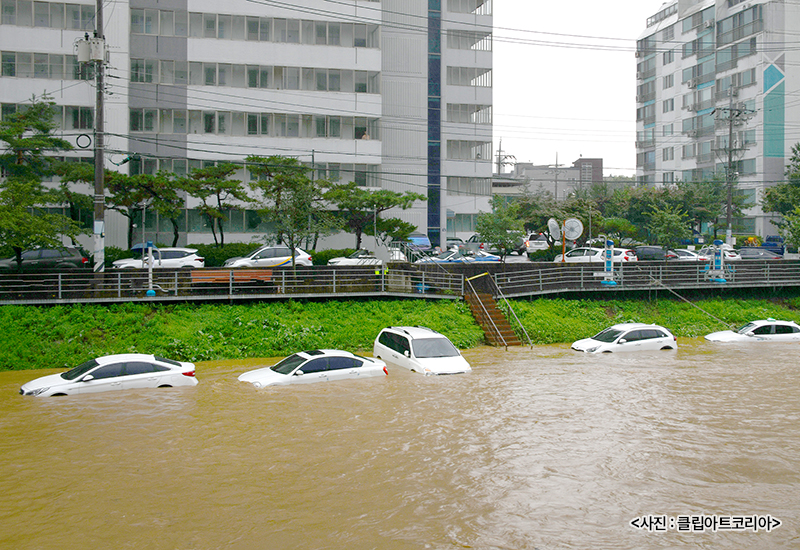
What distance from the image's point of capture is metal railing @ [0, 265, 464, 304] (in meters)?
22.8

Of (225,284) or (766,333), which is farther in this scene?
(766,333)

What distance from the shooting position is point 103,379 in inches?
665

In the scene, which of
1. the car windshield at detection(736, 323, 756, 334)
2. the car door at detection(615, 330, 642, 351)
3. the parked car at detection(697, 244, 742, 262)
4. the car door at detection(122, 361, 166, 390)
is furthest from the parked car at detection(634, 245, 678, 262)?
the car door at detection(122, 361, 166, 390)

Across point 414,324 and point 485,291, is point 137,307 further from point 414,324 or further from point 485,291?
point 485,291

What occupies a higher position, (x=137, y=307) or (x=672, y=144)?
(x=672, y=144)

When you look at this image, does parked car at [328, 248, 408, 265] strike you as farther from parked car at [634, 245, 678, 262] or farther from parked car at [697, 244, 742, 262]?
parked car at [697, 244, 742, 262]

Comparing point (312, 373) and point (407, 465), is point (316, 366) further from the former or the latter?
point (407, 465)

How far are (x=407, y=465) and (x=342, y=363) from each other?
6.64 meters

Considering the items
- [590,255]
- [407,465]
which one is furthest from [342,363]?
[590,255]

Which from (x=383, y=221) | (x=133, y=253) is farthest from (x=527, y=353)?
(x=133, y=253)

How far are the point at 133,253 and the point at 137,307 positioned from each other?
1168 centimetres

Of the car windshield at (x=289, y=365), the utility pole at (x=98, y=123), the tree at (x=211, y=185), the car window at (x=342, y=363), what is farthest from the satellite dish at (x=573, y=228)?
the utility pole at (x=98, y=123)

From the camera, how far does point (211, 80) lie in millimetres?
41875

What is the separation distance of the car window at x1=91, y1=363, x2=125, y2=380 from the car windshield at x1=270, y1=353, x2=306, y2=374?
3993 millimetres
